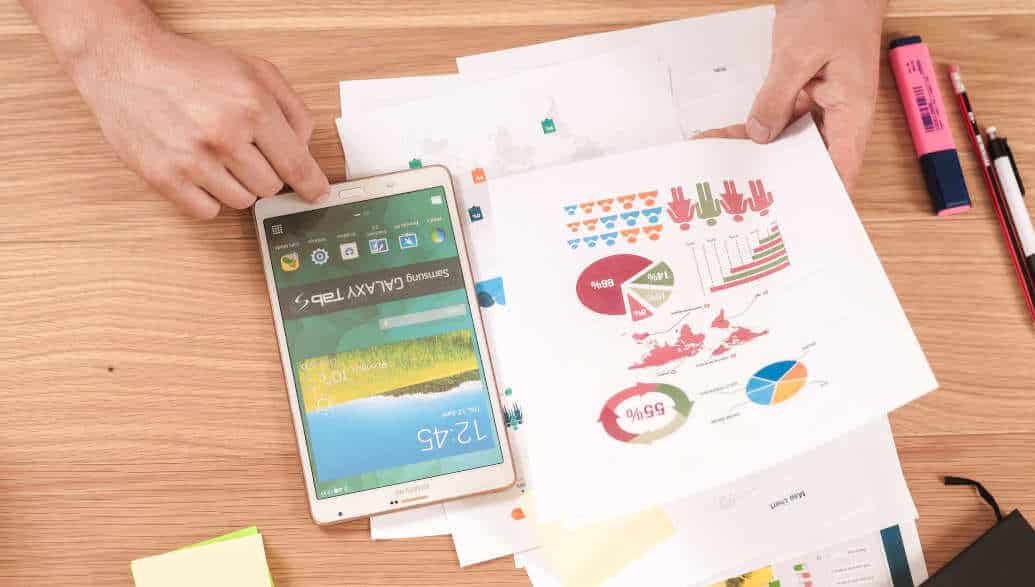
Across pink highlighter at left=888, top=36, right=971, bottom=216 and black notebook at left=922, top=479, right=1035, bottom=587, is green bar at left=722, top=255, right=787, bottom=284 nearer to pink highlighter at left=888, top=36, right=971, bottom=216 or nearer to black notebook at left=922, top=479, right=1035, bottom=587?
pink highlighter at left=888, top=36, right=971, bottom=216

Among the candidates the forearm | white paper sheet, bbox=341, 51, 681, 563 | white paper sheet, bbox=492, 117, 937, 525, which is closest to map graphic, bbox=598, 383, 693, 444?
white paper sheet, bbox=492, 117, 937, 525

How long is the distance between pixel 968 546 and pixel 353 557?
1.64 feet

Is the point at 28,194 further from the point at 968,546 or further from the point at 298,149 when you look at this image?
the point at 968,546

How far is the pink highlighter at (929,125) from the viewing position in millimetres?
700

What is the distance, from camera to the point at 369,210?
65 centimetres

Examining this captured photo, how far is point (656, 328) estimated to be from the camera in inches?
25.2

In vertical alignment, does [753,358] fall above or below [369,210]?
below

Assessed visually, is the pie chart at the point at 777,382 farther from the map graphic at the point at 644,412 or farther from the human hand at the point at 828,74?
the human hand at the point at 828,74

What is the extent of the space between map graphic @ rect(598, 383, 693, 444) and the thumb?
0.24 meters

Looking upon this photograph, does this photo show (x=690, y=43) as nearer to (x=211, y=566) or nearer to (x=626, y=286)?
(x=626, y=286)

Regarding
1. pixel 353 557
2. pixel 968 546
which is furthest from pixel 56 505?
pixel 968 546

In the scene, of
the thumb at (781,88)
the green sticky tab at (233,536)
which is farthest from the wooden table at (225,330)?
the thumb at (781,88)

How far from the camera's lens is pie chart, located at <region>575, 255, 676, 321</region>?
0.65 metres

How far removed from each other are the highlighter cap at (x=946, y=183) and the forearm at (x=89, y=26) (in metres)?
0.67
